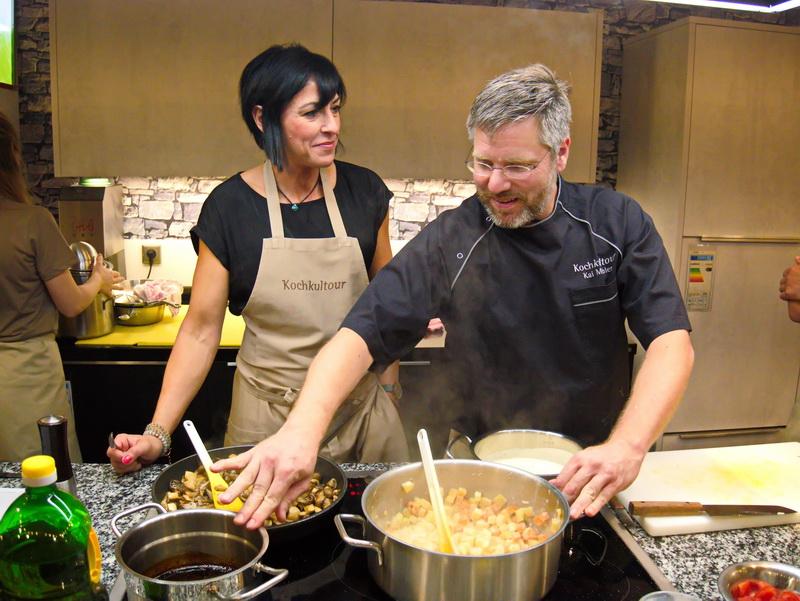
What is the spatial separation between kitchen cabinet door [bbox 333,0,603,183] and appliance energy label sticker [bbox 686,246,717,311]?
0.97 m

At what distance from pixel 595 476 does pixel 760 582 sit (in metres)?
0.29

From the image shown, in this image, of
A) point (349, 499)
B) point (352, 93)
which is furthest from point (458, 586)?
point (352, 93)

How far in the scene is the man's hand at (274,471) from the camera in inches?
42.5

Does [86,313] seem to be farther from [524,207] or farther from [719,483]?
[719,483]

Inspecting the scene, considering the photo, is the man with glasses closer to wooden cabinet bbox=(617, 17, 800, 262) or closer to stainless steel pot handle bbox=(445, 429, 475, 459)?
stainless steel pot handle bbox=(445, 429, 475, 459)

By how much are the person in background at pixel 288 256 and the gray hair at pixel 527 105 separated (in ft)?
1.83

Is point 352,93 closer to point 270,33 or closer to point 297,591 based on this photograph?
point 270,33

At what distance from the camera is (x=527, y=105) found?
146 centimetres

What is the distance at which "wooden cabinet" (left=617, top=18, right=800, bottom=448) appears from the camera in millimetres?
3586

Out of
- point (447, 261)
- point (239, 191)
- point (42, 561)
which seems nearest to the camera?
point (42, 561)

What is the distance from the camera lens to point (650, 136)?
12.6ft

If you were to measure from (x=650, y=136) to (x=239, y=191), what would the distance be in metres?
2.72

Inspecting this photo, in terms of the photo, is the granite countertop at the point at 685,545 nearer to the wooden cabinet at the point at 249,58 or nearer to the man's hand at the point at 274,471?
the man's hand at the point at 274,471

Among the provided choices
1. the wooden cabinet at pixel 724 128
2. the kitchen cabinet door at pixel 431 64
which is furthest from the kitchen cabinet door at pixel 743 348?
the kitchen cabinet door at pixel 431 64
